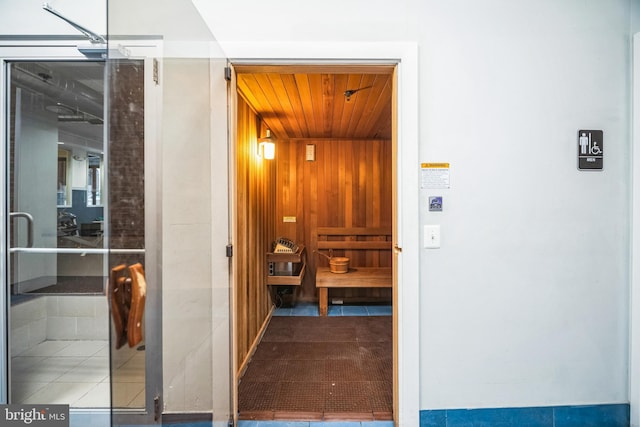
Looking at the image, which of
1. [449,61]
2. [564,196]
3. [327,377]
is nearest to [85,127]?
[449,61]

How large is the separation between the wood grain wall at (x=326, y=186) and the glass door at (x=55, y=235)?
8.20 ft

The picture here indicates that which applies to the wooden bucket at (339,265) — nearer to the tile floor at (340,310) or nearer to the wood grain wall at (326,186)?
the wood grain wall at (326,186)

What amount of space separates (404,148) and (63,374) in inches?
103

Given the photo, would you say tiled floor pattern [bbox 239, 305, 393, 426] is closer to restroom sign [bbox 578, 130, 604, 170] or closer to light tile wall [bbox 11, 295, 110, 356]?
light tile wall [bbox 11, 295, 110, 356]

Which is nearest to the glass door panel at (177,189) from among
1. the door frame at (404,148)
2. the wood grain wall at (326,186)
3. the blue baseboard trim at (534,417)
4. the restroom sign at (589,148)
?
the door frame at (404,148)

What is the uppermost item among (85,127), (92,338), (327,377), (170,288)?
(85,127)

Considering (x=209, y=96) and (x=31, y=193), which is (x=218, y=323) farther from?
(x=31, y=193)

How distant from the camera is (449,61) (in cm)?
154

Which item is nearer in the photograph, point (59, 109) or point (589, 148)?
point (589, 148)

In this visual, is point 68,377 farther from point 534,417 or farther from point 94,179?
point 534,417

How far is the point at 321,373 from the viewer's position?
227 cm

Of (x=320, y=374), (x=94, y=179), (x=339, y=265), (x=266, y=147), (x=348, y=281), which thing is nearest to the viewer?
(x=94, y=179)

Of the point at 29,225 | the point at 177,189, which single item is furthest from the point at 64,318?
the point at 177,189

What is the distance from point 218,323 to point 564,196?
6.72ft
